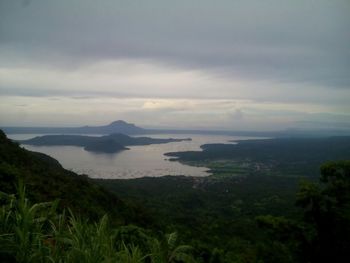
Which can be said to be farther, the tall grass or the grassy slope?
the grassy slope

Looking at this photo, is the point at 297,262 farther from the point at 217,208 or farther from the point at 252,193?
the point at 252,193

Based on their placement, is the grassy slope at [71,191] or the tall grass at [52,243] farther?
the grassy slope at [71,191]

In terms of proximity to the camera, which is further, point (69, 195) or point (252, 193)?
point (252, 193)

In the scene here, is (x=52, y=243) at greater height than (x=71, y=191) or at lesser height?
greater

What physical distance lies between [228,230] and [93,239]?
1756 centimetres

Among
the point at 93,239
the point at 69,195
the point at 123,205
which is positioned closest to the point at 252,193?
the point at 123,205

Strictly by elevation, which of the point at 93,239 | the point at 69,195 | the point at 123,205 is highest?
the point at 93,239

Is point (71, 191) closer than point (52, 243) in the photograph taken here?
No

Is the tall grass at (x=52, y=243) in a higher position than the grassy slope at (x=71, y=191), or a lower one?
higher

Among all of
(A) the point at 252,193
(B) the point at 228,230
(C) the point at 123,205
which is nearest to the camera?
(C) the point at 123,205

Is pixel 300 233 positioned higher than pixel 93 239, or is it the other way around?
pixel 93 239

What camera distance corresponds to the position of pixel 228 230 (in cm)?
1922

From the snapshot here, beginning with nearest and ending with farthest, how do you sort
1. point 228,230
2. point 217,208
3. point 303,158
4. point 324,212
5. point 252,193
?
point 324,212
point 228,230
point 217,208
point 252,193
point 303,158

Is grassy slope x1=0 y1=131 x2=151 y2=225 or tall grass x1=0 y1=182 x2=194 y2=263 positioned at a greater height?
tall grass x1=0 y1=182 x2=194 y2=263
